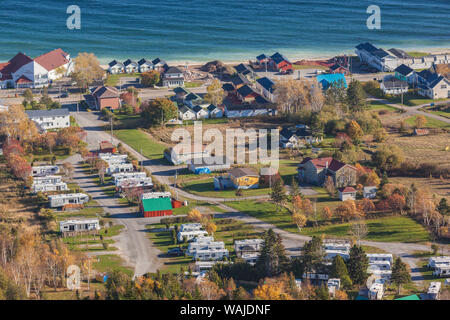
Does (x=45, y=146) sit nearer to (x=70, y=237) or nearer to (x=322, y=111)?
(x=70, y=237)

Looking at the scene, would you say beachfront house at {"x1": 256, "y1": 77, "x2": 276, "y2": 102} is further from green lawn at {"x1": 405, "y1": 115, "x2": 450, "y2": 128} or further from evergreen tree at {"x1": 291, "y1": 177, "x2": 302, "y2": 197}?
evergreen tree at {"x1": 291, "y1": 177, "x2": 302, "y2": 197}

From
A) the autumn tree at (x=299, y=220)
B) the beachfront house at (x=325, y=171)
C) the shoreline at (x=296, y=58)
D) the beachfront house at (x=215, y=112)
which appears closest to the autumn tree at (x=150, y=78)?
the shoreline at (x=296, y=58)

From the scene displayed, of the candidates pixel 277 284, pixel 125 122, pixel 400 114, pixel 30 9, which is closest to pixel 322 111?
pixel 400 114

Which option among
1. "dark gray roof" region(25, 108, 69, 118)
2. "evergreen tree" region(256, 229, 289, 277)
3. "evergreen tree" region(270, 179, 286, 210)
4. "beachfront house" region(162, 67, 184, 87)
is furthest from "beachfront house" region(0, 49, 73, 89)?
"evergreen tree" region(256, 229, 289, 277)

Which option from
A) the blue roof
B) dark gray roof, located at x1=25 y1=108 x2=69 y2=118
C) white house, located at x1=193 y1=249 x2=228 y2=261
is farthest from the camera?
the blue roof
